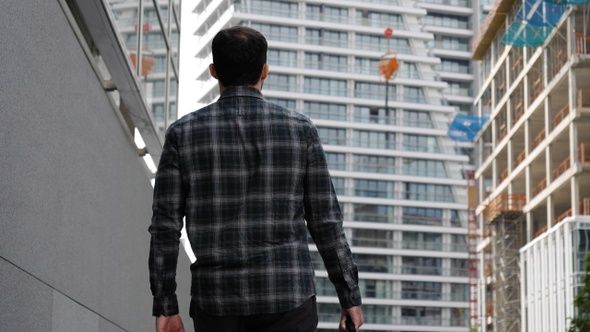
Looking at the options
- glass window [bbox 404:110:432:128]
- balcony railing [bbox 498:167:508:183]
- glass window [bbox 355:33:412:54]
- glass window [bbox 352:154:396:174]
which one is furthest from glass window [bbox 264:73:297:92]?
balcony railing [bbox 498:167:508:183]

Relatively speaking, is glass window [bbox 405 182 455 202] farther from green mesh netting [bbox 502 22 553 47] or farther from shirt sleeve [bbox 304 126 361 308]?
shirt sleeve [bbox 304 126 361 308]

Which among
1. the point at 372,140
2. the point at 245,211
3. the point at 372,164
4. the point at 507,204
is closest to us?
the point at 245,211

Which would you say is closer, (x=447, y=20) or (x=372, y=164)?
(x=372, y=164)

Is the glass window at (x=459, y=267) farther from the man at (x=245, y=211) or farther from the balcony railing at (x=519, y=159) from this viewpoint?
the man at (x=245, y=211)

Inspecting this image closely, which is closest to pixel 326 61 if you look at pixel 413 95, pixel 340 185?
pixel 413 95

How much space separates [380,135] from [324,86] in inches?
288

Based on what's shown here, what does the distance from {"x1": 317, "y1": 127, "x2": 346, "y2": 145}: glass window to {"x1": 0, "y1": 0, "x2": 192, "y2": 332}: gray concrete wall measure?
107 metres

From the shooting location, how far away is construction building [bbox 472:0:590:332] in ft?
160

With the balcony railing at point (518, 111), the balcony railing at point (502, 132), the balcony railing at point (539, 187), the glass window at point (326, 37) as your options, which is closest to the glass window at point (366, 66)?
the glass window at point (326, 37)

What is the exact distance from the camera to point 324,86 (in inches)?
4636

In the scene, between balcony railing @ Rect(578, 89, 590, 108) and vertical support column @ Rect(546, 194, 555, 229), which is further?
vertical support column @ Rect(546, 194, 555, 229)

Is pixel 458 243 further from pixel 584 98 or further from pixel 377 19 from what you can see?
pixel 584 98

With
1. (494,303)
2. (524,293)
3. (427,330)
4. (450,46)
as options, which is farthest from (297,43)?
(524,293)

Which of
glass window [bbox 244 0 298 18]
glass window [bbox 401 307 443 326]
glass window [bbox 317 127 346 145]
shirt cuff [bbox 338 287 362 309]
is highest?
glass window [bbox 244 0 298 18]
